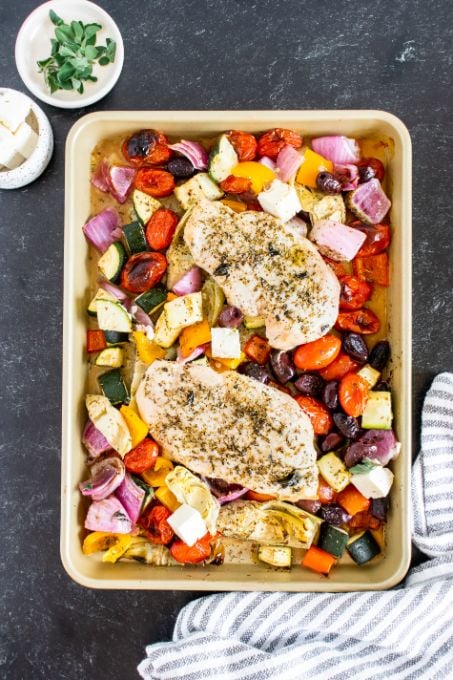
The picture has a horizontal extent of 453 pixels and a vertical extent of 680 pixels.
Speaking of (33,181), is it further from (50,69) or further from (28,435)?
(28,435)

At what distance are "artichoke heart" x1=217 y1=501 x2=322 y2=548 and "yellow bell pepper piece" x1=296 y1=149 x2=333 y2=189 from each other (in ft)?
4.44

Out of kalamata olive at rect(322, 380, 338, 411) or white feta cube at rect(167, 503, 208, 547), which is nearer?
white feta cube at rect(167, 503, 208, 547)

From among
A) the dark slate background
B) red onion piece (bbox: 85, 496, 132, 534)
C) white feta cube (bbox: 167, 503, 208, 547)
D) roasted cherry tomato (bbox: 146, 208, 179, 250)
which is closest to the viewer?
white feta cube (bbox: 167, 503, 208, 547)

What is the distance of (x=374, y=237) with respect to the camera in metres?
2.99

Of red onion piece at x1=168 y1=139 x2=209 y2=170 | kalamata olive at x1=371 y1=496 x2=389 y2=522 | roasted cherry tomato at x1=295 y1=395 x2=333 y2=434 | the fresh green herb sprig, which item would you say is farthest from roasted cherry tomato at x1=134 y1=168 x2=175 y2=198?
kalamata olive at x1=371 y1=496 x2=389 y2=522

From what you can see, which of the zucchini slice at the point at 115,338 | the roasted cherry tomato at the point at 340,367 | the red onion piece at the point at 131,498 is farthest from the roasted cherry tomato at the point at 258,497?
the zucchini slice at the point at 115,338

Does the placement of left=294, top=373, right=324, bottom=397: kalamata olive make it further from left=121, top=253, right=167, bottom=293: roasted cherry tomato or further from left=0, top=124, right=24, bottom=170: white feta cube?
left=0, top=124, right=24, bottom=170: white feta cube

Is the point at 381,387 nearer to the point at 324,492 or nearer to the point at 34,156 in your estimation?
the point at 324,492

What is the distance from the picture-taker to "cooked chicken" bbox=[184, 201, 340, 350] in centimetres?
288

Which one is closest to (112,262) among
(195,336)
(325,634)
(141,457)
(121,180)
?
(121,180)

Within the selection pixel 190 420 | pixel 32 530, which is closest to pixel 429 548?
pixel 190 420

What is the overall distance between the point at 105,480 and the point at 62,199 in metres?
1.24

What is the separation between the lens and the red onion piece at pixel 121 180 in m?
3.09

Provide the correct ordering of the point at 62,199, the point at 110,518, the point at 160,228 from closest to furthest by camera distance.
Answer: the point at 110,518 → the point at 160,228 → the point at 62,199
